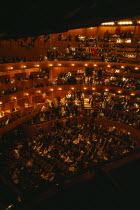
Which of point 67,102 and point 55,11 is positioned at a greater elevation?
point 55,11

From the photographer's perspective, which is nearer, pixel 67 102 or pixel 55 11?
pixel 55 11

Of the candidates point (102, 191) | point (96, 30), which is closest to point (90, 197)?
point (102, 191)

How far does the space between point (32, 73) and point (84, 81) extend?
271 inches

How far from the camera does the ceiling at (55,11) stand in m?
2.65

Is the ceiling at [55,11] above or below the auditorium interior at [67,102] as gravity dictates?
above

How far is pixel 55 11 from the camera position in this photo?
2.86m

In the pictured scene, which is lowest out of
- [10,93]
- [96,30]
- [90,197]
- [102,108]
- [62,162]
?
[62,162]

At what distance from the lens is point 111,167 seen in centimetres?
306

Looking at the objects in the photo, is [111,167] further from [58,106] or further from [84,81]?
[84,81]

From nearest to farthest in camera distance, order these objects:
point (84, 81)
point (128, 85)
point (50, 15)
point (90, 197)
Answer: point (90, 197)
point (50, 15)
point (128, 85)
point (84, 81)

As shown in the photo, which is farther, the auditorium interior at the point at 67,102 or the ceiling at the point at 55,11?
the auditorium interior at the point at 67,102

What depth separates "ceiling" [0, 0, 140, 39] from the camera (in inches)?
104

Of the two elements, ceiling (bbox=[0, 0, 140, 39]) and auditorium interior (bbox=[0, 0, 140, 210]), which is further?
auditorium interior (bbox=[0, 0, 140, 210])

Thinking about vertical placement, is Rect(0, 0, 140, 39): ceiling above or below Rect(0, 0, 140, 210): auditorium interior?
above
